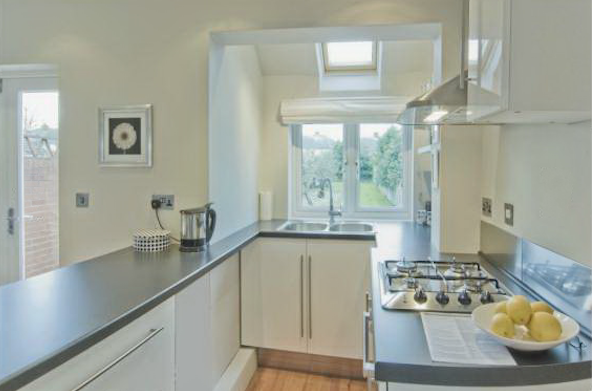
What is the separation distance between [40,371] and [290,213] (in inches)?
105

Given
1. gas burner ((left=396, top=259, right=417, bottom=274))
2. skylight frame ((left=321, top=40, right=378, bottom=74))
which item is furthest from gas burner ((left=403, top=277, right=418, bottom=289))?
skylight frame ((left=321, top=40, right=378, bottom=74))

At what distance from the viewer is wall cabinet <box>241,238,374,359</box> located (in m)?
2.65

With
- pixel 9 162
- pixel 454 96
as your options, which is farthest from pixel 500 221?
pixel 9 162

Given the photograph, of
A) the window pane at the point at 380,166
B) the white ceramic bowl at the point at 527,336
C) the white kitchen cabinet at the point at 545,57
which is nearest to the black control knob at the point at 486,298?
the white ceramic bowl at the point at 527,336

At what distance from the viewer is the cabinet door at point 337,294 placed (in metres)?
2.64

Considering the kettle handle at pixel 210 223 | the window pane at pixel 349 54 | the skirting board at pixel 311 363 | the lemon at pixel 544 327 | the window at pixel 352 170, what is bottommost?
the skirting board at pixel 311 363

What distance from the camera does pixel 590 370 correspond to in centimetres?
96

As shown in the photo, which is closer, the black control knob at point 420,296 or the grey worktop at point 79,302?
the grey worktop at point 79,302

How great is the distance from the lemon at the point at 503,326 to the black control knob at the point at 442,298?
290mm

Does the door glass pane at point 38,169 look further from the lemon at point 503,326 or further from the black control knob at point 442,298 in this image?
the lemon at point 503,326

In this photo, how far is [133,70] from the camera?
7.63 ft

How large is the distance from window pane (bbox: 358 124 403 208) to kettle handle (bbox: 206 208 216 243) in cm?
167

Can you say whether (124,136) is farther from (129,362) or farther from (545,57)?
(545,57)

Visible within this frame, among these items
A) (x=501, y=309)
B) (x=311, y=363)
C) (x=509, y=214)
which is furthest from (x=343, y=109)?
(x=501, y=309)
